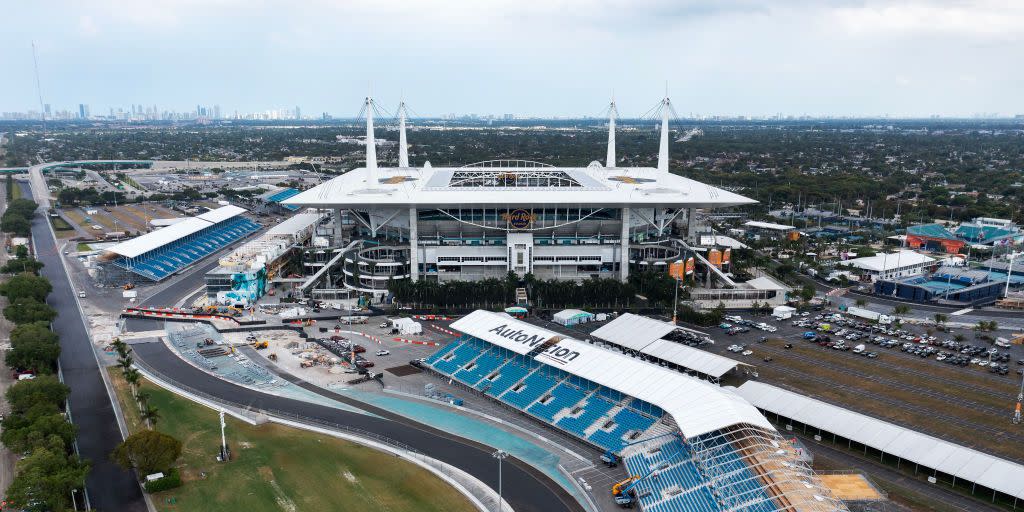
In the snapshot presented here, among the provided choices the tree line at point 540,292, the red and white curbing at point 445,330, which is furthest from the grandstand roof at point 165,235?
the red and white curbing at point 445,330

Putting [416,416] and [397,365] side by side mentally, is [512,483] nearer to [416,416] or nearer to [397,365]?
[416,416]

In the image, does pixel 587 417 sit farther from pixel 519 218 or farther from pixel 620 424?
pixel 519 218

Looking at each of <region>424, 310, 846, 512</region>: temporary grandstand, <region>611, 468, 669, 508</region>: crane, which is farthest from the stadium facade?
<region>611, 468, 669, 508</region>: crane

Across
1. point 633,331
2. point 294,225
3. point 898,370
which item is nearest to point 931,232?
point 898,370

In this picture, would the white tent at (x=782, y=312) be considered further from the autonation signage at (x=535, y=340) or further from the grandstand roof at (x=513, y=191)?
the autonation signage at (x=535, y=340)

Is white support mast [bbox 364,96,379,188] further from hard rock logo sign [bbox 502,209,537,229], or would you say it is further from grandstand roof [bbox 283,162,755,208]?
hard rock logo sign [bbox 502,209,537,229]

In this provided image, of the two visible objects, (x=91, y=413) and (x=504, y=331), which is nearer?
(x=91, y=413)
